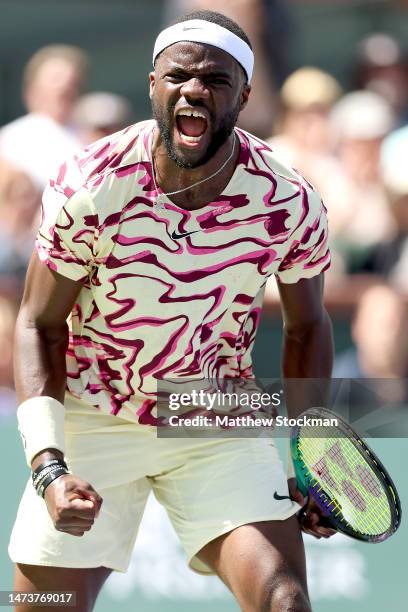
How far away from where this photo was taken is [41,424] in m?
3.78

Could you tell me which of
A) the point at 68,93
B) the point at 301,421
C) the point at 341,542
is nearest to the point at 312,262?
the point at 301,421

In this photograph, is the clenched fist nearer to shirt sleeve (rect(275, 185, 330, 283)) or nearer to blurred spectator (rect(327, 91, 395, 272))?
shirt sleeve (rect(275, 185, 330, 283))

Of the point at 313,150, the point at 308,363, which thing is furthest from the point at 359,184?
the point at 308,363

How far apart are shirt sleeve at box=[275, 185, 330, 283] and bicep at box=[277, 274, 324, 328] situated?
0.09 ft

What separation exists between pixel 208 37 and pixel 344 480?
4.41ft

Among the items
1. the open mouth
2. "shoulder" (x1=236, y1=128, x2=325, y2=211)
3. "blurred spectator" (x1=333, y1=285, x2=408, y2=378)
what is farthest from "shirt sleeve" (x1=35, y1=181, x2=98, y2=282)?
"blurred spectator" (x1=333, y1=285, x2=408, y2=378)

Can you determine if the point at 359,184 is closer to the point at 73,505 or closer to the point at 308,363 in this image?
the point at 308,363

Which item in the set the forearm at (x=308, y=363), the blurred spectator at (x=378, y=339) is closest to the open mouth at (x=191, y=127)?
the forearm at (x=308, y=363)

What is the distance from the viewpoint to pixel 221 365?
162 inches

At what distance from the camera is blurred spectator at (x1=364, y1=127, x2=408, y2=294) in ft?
22.6

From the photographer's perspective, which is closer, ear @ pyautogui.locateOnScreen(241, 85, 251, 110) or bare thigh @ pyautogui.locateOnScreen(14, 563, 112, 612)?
ear @ pyautogui.locateOnScreen(241, 85, 251, 110)

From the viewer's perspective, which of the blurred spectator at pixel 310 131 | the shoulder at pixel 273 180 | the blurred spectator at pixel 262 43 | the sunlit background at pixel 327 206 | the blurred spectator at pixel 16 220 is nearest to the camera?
the shoulder at pixel 273 180

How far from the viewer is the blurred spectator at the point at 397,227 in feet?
22.6

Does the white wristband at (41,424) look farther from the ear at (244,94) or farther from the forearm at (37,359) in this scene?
the ear at (244,94)
